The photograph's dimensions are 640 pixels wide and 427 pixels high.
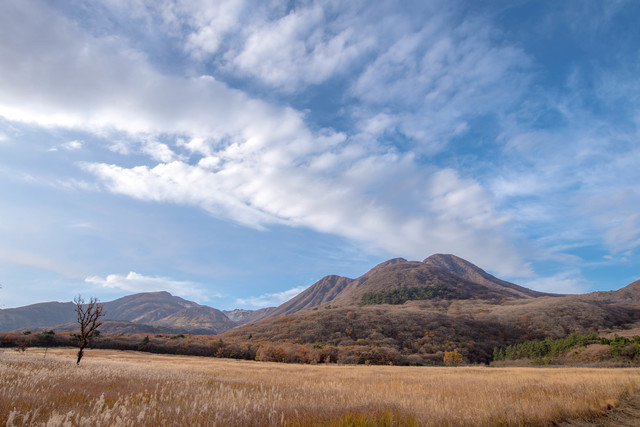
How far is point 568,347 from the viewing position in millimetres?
52688

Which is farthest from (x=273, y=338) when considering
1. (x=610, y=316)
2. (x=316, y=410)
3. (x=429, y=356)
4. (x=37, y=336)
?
(x=610, y=316)

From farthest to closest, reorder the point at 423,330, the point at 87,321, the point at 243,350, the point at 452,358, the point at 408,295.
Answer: the point at 408,295 < the point at 423,330 < the point at 452,358 < the point at 243,350 < the point at 87,321

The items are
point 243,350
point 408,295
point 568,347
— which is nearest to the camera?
point 568,347

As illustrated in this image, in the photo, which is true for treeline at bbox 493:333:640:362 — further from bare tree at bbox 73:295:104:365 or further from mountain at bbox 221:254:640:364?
bare tree at bbox 73:295:104:365

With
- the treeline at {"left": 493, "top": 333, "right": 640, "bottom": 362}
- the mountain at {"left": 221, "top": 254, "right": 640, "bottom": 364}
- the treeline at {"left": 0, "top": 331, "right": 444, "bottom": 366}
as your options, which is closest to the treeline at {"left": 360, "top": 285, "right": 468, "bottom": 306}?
the mountain at {"left": 221, "top": 254, "right": 640, "bottom": 364}

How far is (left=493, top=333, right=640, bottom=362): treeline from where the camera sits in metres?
41.8

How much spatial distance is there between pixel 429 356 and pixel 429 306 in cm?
8675

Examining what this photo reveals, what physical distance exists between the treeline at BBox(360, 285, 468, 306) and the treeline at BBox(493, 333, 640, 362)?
112 metres

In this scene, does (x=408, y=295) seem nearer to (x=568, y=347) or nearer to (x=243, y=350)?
(x=568, y=347)

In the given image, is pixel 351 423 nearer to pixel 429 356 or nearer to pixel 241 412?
pixel 241 412

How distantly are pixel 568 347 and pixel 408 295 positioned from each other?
129 meters

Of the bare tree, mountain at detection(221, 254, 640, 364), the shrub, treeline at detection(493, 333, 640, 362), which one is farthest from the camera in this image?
the shrub

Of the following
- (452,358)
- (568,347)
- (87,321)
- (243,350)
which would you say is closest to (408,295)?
(452,358)

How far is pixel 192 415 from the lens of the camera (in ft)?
16.3
